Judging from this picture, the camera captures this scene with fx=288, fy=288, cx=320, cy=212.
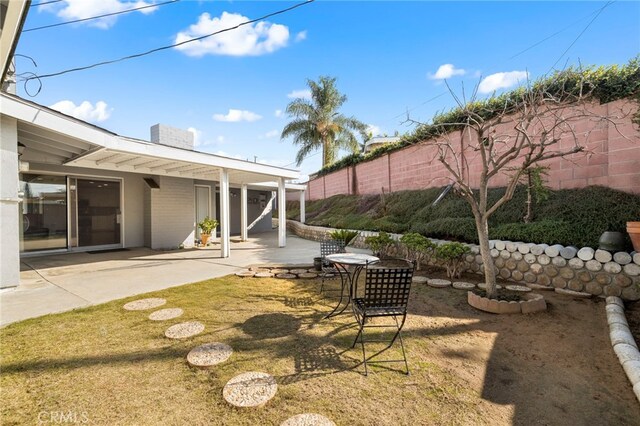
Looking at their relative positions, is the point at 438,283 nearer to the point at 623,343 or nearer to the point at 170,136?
the point at 623,343

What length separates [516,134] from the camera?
7383 millimetres

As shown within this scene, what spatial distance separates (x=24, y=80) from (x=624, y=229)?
1293 cm

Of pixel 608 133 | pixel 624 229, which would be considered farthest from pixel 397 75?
pixel 624 229

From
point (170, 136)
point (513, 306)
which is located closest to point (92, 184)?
point (170, 136)

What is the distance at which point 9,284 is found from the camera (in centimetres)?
482

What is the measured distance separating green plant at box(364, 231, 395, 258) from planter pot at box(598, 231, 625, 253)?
4337mm

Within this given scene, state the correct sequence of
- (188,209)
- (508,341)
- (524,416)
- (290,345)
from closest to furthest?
(524,416) < (290,345) < (508,341) < (188,209)

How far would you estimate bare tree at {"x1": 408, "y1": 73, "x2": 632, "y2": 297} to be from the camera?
427 cm

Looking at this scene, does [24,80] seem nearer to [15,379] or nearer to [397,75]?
[15,379]

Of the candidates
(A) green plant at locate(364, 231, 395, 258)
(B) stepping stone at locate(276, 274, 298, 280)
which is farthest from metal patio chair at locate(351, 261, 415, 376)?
(A) green plant at locate(364, 231, 395, 258)

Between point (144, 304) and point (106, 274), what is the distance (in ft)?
8.92

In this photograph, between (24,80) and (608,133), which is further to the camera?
(24,80)

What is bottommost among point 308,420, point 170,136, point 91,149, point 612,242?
point 308,420

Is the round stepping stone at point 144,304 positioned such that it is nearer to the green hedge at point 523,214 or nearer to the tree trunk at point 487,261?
the tree trunk at point 487,261
